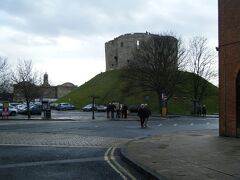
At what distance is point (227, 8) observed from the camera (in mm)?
21797

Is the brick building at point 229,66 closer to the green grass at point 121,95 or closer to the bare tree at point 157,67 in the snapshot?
the bare tree at point 157,67

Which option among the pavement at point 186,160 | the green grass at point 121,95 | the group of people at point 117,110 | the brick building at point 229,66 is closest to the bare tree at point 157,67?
the green grass at point 121,95

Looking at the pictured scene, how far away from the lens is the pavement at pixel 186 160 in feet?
35.0

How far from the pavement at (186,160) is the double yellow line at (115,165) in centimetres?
34

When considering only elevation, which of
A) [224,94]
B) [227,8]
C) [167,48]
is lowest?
[224,94]

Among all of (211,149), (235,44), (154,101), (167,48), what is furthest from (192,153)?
(154,101)

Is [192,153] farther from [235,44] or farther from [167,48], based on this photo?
[167,48]

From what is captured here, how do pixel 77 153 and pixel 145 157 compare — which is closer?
pixel 145 157

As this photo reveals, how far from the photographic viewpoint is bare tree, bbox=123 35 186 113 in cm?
6719

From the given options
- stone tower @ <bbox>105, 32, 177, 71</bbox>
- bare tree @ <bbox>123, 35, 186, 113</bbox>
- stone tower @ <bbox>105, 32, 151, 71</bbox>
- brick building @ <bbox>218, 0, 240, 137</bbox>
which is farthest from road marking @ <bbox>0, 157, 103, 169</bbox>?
stone tower @ <bbox>105, 32, 151, 71</bbox>

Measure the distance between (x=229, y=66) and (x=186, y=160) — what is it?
9625mm

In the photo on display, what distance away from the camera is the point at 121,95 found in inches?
3858

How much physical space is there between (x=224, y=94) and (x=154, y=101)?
231 ft

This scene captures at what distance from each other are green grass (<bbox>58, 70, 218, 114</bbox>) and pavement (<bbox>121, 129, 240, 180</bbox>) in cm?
5320
